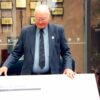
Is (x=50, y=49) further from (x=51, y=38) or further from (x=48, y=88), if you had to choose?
(x=48, y=88)

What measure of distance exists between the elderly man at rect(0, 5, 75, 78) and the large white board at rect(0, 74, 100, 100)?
808 mm

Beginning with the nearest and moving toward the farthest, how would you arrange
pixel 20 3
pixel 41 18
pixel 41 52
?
pixel 41 18, pixel 41 52, pixel 20 3

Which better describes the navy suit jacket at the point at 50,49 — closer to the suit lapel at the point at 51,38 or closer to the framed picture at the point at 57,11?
the suit lapel at the point at 51,38

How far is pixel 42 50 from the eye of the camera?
5.55 meters

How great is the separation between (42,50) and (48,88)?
110 cm

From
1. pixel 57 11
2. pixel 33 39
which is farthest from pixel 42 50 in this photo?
pixel 57 11

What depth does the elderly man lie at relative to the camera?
5.52 meters

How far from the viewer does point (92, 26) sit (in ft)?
28.3

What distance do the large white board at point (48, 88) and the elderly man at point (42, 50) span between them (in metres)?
0.81

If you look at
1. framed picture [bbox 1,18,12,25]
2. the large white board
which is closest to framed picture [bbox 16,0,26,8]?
framed picture [bbox 1,18,12,25]

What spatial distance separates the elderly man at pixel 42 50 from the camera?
552 cm

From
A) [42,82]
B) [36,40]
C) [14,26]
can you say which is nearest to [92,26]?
[14,26]

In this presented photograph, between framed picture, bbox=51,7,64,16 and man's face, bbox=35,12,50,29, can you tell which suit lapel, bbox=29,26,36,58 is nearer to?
man's face, bbox=35,12,50,29

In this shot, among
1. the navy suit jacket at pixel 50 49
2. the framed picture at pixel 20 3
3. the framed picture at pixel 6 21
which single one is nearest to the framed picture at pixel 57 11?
the framed picture at pixel 20 3
